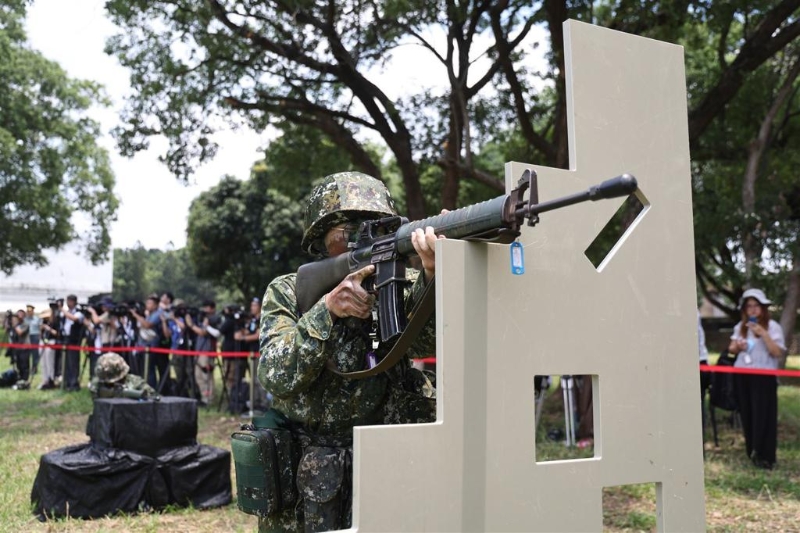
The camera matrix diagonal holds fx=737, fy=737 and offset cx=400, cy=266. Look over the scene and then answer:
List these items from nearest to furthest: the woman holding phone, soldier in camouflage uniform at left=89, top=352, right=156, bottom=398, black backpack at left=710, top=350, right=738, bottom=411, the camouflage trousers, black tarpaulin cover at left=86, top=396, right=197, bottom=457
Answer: the camouflage trousers < black tarpaulin cover at left=86, top=396, right=197, bottom=457 < the woman holding phone < soldier in camouflage uniform at left=89, top=352, right=156, bottom=398 < black backpack at left=710, top=350, right=738, bottom=411

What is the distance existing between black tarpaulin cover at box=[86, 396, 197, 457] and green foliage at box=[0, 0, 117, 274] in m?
18.1

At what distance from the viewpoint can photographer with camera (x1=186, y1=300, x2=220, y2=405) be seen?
36.7ft

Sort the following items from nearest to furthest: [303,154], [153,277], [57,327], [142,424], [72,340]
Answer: [142,424]
[303,154]
[72,340]
[57,327]
[153,277]

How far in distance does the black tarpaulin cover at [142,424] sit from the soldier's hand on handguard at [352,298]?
4135 millimetres

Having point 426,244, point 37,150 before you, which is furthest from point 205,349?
point 37,150

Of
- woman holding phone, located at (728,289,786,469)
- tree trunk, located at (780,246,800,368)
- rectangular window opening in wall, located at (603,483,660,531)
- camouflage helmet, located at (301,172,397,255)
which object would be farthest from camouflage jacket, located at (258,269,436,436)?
tree trunk, located at (780,246,800,368)

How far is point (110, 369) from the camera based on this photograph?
23.4 ft

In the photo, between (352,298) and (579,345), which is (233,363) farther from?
(579,345)

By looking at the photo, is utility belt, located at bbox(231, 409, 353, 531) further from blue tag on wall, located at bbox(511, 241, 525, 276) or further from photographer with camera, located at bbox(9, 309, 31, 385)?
photographer with camera, located at bbox(9, 309, 31, 385)

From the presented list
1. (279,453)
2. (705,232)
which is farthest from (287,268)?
(279,453)

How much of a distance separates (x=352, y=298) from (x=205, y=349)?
9642 millimetres

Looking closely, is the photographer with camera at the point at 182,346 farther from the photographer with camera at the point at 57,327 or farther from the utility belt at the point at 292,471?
the utility belt at the point at 292,471

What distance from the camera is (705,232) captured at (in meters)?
10.4

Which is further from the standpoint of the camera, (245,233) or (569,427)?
(245,233)
